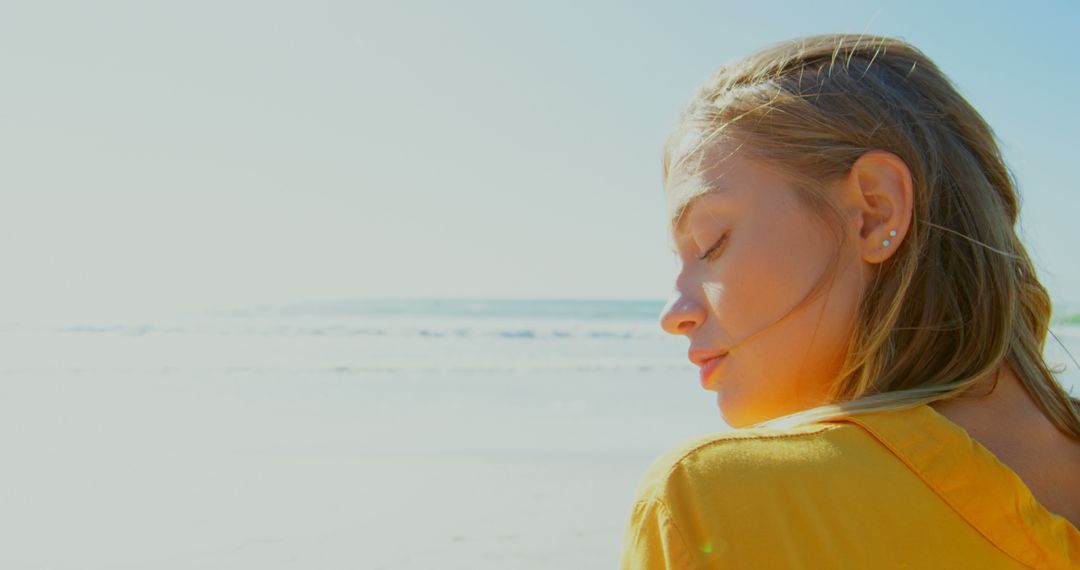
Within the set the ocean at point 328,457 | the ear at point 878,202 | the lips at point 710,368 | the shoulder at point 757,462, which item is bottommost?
the ocean at point 328,457

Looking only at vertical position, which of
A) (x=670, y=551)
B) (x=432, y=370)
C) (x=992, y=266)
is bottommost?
(x=432, y=370)

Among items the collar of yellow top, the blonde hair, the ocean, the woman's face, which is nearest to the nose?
the woman's face

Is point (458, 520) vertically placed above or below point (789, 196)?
below

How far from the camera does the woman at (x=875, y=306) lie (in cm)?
81

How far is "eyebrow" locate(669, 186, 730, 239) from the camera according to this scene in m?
1.11

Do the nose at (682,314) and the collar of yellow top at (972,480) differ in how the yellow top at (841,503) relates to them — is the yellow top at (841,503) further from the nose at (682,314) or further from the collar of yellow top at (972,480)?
the nose at (682,314)

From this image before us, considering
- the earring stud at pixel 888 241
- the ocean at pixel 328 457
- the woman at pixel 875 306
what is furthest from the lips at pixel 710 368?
the ocean at pixel 328 457

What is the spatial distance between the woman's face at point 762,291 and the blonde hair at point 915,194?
0.03 m

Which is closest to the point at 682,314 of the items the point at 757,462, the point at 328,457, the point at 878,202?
the point at 878,202

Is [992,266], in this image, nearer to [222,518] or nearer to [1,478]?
[222,518]

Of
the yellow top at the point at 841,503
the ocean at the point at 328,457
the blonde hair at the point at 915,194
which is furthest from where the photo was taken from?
the ocean at the point at 328,457

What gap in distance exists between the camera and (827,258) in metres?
1.05

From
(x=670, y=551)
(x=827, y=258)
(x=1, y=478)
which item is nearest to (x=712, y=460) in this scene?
(x=670, y=551)

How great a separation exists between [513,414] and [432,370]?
414 cm
